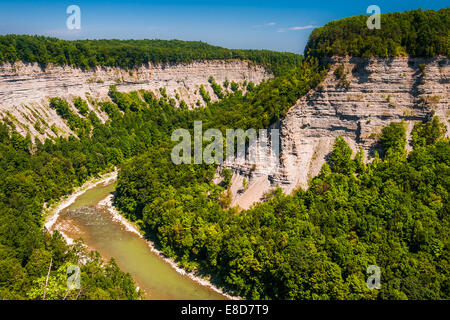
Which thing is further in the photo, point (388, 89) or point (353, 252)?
point (388, 89)

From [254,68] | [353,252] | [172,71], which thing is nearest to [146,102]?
[172,71]

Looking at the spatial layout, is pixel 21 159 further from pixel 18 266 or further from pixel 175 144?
pixel 18 266

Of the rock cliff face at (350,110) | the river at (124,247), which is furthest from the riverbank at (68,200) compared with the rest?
the rock cliff face at (350,110)

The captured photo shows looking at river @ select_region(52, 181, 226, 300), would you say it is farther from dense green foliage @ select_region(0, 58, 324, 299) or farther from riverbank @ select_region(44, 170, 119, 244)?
dense green foliage @ select_region(0, 58, 324, 299)

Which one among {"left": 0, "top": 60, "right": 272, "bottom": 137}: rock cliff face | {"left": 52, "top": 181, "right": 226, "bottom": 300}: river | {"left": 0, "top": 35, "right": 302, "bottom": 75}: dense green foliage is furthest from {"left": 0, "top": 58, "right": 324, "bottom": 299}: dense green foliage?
{"left": 0, "top": 35, "right": 302, "bottom": 75}: dense green foliage
